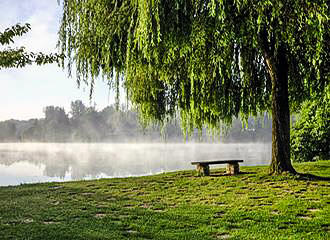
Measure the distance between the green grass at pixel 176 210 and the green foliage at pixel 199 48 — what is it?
231 cm

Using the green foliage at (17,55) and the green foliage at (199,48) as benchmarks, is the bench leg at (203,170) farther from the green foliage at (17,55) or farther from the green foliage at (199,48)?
the green foliage at (17,55)

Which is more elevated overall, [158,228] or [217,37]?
[217,37]

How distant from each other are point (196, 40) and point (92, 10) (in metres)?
2.94

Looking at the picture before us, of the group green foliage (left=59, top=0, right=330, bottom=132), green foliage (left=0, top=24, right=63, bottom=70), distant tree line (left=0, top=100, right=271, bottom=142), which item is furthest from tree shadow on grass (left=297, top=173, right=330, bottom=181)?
distant tree line (left=0, top=100, right=271, bottom=142)

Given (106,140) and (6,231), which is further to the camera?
(106,140)

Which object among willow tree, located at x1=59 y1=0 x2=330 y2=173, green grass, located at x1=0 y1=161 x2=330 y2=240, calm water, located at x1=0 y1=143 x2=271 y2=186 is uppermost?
willow tree, located at x1=59 y1=0 x2=330 y2=173

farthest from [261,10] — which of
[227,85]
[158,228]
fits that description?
[158,228]

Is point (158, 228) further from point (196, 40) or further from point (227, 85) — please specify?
point (227, 85)

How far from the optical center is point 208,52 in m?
7.64

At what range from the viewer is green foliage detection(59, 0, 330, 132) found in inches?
260

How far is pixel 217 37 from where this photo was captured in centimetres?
699

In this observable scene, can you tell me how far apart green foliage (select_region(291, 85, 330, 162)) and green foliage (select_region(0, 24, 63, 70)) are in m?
11.8

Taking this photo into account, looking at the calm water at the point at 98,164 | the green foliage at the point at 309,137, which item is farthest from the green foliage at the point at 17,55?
the green foliage at the point at 309,137

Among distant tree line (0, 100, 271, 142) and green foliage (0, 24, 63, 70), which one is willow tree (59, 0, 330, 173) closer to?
green foliage (0, 24, 63, 70)
